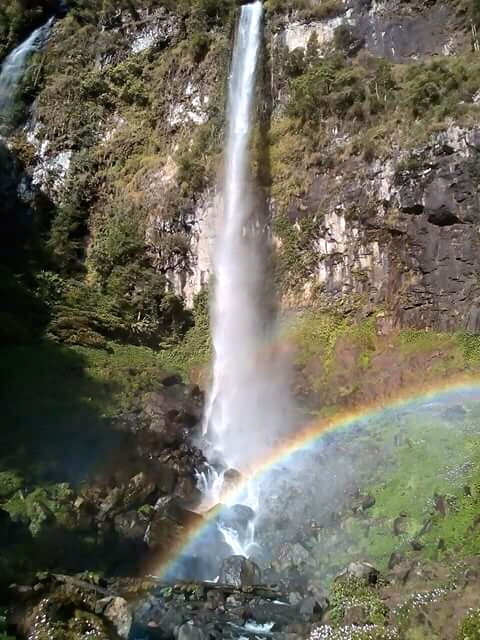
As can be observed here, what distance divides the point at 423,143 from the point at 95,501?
13229mm

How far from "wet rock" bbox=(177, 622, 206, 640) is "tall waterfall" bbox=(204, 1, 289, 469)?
7606mm

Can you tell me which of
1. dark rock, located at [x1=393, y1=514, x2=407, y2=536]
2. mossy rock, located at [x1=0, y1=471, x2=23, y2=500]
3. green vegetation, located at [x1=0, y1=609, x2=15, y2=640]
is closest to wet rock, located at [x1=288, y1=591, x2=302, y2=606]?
dark rock, located at [x1=393, y1=514, x2=407, y2=536]

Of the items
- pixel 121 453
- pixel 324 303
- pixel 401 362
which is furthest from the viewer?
pixel 324 303

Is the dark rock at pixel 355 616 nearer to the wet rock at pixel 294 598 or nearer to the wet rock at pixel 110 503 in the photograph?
the wet rock at pixel 294 598

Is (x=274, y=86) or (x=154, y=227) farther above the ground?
(x=274, y=86)

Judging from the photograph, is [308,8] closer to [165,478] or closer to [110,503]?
[165,478]

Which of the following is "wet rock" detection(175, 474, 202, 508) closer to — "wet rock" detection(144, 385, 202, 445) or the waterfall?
"wet rock" detection(144, 385, 202, 445)

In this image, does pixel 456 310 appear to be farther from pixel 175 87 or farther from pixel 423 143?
pixel 175 87

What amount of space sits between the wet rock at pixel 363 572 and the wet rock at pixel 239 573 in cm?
180

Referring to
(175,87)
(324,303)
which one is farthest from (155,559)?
(175,87)

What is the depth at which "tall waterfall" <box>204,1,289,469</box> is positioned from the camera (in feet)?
55.6

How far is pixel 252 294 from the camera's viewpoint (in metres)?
20.3

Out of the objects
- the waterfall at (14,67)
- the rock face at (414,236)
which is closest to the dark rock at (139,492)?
the rock face at (414,236)

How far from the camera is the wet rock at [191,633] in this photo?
8.06m
